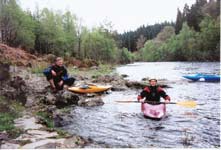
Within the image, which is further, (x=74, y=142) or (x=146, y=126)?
(x=146, y=126)

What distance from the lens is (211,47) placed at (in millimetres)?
48344

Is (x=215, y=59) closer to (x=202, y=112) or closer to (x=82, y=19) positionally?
(x=82, y=19)

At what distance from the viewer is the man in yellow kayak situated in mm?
10211

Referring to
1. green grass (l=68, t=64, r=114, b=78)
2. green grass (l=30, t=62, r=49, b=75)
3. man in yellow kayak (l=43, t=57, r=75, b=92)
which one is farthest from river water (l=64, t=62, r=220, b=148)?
green grass (l=68, t=64, r=114, b=78)

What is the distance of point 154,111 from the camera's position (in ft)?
27.3

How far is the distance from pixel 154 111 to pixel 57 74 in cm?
365

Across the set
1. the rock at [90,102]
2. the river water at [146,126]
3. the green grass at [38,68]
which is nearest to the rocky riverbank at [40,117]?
the rock at [90,102]

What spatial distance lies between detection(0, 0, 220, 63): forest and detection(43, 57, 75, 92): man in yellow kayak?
15.5ft

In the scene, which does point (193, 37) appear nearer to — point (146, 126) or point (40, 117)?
point (146, 126)

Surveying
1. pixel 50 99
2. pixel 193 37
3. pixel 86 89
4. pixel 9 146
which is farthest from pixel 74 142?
pixel 193 37

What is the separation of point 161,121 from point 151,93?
3.31ft

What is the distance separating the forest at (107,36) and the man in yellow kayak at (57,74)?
4.74 meters

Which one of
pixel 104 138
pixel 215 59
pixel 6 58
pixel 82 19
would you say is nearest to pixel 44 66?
pixel 6 58

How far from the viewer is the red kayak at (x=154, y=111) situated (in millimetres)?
8266
